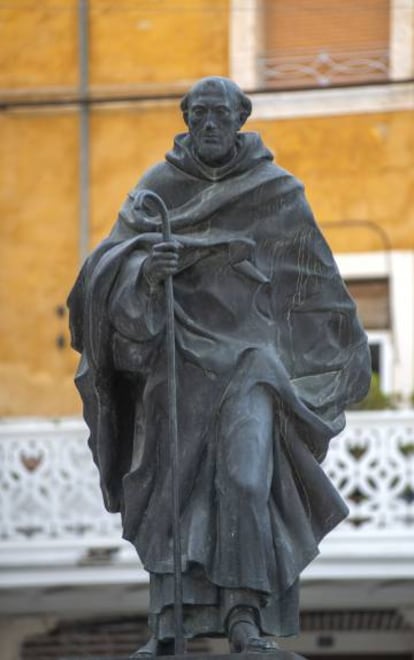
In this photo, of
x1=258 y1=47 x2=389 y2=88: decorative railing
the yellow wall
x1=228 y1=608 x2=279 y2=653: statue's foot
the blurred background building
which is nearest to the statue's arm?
x1=228 y1=608 x2=279 y2=653: statue's foot

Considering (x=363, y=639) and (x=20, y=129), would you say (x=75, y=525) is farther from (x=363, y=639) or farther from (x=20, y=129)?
(x=20, y=129)

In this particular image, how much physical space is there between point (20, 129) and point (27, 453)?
5689 millimetres

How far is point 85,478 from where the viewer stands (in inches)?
949

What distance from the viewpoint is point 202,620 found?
31.3 ft

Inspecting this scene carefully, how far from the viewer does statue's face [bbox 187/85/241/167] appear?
9.75 metres

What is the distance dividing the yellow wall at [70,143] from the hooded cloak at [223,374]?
18793 mm

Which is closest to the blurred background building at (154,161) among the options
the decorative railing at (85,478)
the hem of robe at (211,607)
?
the decorative railing at (85,478)

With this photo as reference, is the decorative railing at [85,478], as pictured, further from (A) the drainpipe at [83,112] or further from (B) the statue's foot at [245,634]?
(B) the statue's foot at [245,634]

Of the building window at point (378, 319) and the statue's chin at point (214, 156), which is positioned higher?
the statue's chin at point (214, 156)

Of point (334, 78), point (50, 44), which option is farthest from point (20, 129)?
point (334, 78)

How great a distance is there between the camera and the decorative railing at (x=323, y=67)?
1107 inches

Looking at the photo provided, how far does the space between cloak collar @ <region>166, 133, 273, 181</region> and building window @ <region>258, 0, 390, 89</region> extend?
18108 mm

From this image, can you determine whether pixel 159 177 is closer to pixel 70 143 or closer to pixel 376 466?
pixel 376 466

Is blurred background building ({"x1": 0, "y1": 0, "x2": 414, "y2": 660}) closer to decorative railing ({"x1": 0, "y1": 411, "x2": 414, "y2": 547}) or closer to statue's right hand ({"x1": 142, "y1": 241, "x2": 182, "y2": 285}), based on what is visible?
decorative railing ({"x1": 0, "y1": 411, "x2": 414, "y2": 547})
